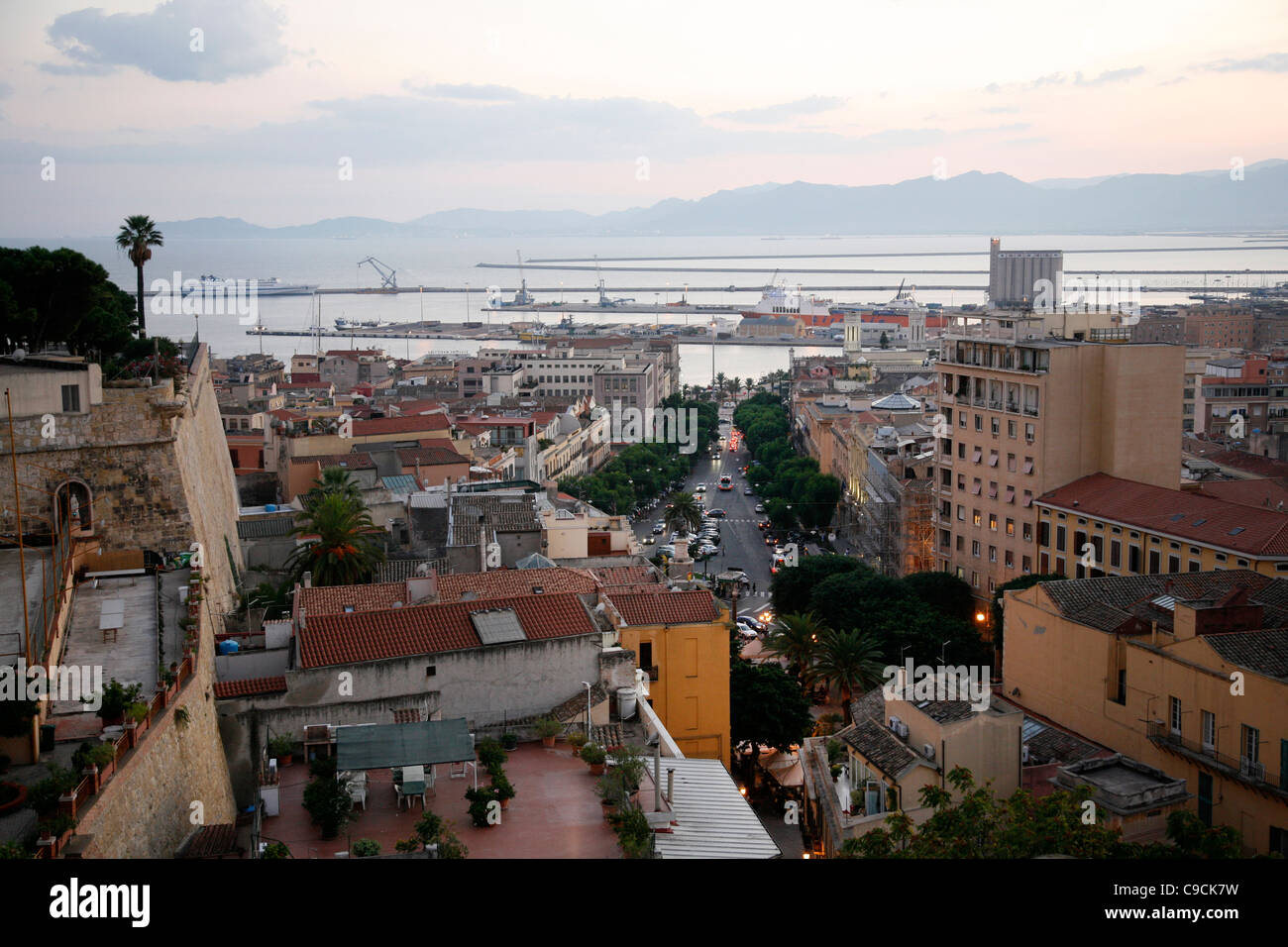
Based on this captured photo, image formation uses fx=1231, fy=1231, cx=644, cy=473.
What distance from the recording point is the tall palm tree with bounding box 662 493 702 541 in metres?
30.2

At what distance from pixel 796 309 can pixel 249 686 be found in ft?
409

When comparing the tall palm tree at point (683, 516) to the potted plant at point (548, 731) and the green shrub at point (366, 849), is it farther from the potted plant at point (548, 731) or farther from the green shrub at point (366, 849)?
the green shrub at point (366, 849)

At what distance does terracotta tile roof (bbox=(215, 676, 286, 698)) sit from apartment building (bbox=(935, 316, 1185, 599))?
1598 centimetres

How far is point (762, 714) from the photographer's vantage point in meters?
13.8

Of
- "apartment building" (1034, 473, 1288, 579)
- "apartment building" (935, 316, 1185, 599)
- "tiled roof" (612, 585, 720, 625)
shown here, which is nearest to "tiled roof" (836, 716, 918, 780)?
"tiled roof" (612, 585, 720, 625)

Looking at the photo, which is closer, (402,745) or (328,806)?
(328,806)

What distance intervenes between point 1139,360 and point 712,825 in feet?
55.8

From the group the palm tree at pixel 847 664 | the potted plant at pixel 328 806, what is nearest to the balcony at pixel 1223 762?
the palm tree at pixel 847 664

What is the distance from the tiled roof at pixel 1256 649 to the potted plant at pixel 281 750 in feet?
24.9

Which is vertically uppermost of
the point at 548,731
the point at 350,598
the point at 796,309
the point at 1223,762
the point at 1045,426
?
the point at 796,309

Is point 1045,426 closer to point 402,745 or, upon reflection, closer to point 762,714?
point 762,714

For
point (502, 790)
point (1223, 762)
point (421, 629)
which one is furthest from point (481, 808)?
point (1223, 762)
